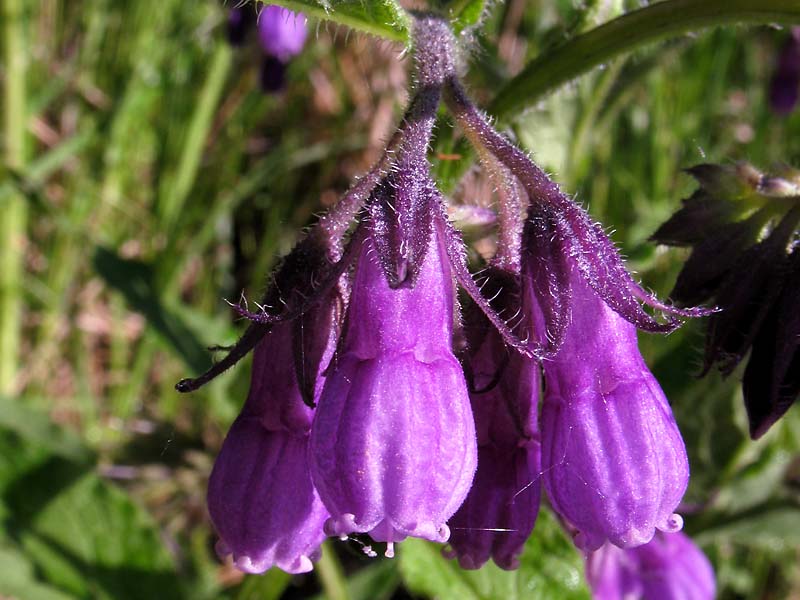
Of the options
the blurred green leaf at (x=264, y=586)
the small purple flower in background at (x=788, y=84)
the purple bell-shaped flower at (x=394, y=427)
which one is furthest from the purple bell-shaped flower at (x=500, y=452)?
the small purple flower in background at (x=788, y=84)

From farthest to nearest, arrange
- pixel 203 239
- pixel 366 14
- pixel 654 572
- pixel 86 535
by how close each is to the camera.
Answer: pixel 203 239 → pixel 86 535 → pixel 654 572 → pixel 366 14

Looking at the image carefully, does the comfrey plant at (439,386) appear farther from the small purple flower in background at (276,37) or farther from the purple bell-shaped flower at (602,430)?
the small purple flower in background at (276,37)

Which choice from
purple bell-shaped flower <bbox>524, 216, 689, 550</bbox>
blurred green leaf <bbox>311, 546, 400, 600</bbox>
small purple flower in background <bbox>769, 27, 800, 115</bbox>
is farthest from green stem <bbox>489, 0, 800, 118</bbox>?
small purple flower in background <bbox>769, 27, 800, 115</bbox>

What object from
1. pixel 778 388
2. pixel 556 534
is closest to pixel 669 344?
pixel 556 534

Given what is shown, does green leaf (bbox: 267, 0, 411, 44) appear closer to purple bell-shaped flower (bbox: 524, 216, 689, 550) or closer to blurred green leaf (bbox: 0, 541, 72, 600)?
purple bell-shaped flower (bbox: 524, 216, 689, 550)

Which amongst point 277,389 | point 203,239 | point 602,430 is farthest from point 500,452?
point 203,239

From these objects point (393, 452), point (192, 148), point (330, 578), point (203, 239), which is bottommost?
point (330, 578)

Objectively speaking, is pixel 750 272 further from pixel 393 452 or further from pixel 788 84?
pixel 788 84
